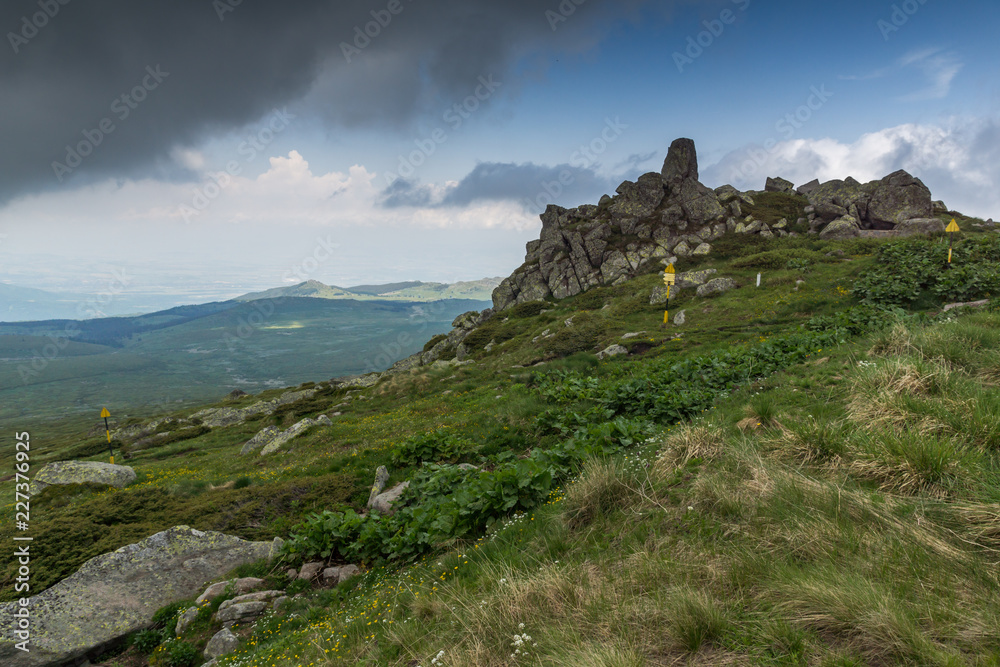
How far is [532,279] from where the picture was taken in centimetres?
6656

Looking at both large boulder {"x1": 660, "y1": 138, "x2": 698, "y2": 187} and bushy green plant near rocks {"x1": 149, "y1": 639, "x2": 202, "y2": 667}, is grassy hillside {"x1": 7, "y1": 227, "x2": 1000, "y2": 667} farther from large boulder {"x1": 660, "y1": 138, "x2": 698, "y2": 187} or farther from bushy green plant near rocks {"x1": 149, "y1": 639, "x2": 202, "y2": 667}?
large boulder {"x1": 660, "y1": 138, "x2": 698, "y2": 187}

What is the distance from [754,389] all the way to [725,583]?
26.6ft

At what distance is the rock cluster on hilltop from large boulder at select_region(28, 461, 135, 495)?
50045 millimetres

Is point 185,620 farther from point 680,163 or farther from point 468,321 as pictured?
point 680,163

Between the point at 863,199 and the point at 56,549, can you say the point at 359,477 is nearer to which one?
the point at 56,549

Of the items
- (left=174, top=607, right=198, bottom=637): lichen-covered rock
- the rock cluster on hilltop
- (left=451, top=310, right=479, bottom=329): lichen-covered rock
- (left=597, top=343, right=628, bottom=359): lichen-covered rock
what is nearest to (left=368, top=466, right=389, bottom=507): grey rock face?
(left=174, top=607, right=198, bottom=637): lichen-covered rock

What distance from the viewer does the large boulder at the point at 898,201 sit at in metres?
49.3

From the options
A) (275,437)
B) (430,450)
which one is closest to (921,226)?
(430,450)

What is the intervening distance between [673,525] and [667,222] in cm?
6238

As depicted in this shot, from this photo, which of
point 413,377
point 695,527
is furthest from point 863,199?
point 695,527

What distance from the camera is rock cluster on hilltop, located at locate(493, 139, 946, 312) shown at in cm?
A: 5075

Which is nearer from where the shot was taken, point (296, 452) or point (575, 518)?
point (575, 518)

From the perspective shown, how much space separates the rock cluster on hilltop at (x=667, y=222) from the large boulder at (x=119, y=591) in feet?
172

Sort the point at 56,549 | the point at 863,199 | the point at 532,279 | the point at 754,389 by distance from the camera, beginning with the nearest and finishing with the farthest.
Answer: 1. the point at 56,549
2. the point at 754,389
3. the point at 863,199
4. the point at 532,279
